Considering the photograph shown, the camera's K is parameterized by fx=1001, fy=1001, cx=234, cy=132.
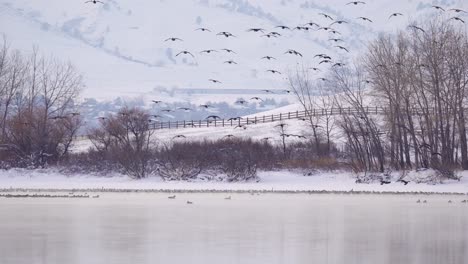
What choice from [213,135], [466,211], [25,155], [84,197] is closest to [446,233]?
[466,211]

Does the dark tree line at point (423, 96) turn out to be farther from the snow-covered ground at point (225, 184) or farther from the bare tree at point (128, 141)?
the bare tree at point (128, 141)

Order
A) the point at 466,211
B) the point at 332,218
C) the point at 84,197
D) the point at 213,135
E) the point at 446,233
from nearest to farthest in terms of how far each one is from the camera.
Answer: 1. the point at 446,233
2. the point at 332,218
3. the point at 466,211
4. the point at 84,197
5. the point at 213,135

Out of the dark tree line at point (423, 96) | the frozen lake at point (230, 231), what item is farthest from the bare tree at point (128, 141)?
the frozen lake at point (230, 231)

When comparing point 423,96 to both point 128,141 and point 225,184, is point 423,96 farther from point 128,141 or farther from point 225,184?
point 128,141

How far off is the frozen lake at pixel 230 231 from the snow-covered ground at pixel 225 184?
348 inches

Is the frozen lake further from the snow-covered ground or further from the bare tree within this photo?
the bare tree

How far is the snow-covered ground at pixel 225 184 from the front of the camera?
156ft

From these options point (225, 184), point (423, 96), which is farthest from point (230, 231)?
point (423, 96)

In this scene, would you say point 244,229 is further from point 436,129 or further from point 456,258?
point 436,129

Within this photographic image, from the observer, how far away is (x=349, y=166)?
56.4m

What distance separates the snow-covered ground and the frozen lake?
8828 mm

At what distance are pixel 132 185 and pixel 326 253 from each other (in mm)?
30499

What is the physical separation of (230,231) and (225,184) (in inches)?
1036

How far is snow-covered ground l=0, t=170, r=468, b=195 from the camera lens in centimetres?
4741
